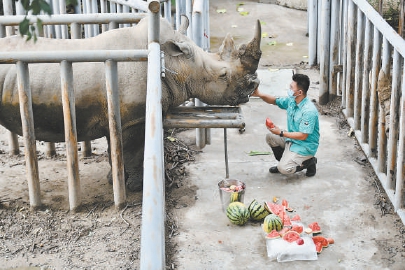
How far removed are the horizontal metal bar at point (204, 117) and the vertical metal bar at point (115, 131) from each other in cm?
47

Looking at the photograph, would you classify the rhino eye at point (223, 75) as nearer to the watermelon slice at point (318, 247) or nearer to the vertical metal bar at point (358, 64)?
the vertical metal bar at point (358, 64)

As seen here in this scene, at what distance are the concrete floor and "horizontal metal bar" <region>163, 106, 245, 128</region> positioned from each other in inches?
23.7

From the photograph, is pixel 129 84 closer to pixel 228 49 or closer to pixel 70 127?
pixel 70 127

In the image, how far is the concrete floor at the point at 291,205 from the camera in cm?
487

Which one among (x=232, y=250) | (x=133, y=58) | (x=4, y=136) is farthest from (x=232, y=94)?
(x=4, y=136)

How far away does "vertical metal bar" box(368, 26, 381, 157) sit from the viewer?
613cm

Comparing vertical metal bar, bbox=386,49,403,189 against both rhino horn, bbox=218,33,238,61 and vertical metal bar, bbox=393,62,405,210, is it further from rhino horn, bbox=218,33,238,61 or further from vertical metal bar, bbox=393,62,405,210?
rhino horn, bbox=218,33,238,61

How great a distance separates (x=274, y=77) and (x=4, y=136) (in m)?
3.50

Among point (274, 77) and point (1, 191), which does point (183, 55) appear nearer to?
point (1, 191)

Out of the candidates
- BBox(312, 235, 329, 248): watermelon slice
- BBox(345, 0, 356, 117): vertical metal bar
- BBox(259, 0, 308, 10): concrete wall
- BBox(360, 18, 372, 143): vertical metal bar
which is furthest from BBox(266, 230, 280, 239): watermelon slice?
BBox(259, 0, 308, 10): concrete wall

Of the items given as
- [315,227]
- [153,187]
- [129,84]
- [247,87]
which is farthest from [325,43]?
[153,187]

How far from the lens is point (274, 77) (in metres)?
9.02

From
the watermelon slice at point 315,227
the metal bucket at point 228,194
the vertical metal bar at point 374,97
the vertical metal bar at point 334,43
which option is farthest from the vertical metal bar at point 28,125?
the vertical metal bar at point 334,43

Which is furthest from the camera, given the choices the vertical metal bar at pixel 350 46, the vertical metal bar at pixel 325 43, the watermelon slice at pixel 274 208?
the vertical metal bar at pixel 325 43
